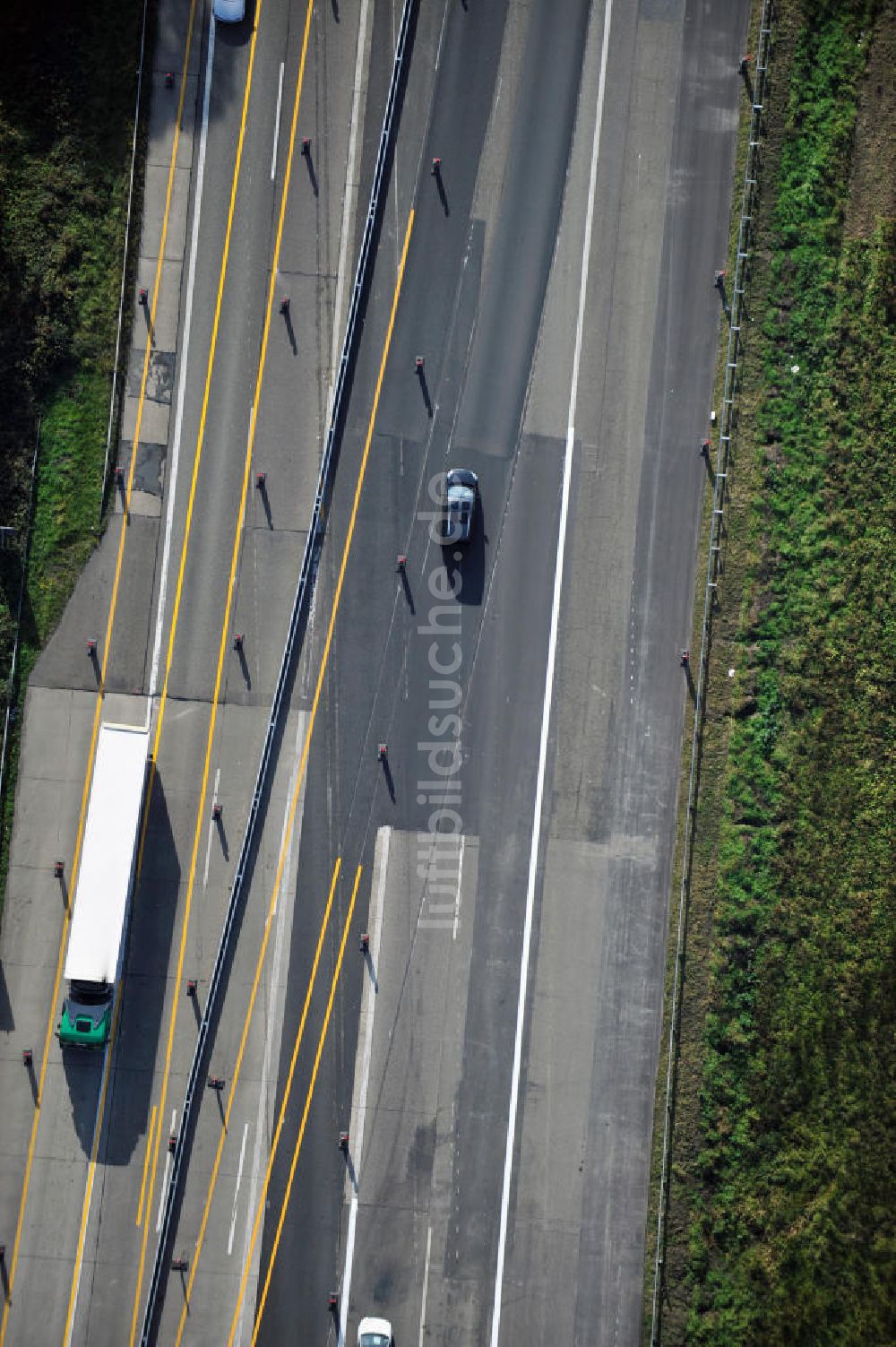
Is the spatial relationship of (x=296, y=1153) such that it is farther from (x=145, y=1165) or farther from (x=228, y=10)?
(x=228, y=10)

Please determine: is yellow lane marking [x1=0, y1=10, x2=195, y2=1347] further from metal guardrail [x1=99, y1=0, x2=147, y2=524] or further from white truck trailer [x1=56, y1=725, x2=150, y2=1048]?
white truck trailer [x1=56, y1=725, x2=150, y2=1048]

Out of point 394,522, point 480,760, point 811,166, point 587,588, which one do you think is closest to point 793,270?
point 811,166

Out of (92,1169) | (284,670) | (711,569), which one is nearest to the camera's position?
(92,1169)

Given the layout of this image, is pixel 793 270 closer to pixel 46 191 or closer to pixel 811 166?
pixel 811 166

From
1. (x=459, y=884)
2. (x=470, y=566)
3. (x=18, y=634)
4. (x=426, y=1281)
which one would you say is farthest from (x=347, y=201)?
Answer: (x=426, y=1281)

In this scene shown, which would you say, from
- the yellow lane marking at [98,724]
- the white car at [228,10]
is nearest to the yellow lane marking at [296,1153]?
the yellow lane marking at [98,724]

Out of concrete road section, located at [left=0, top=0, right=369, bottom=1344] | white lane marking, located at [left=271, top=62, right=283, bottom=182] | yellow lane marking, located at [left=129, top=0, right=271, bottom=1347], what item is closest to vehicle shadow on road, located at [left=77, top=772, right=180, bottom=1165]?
concrete road section, located at [left=0, top=0, right=369, bottom=1344]

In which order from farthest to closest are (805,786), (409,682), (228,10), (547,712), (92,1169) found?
(228,10), (547,712), (409,682), (805,786), (92,1169)
